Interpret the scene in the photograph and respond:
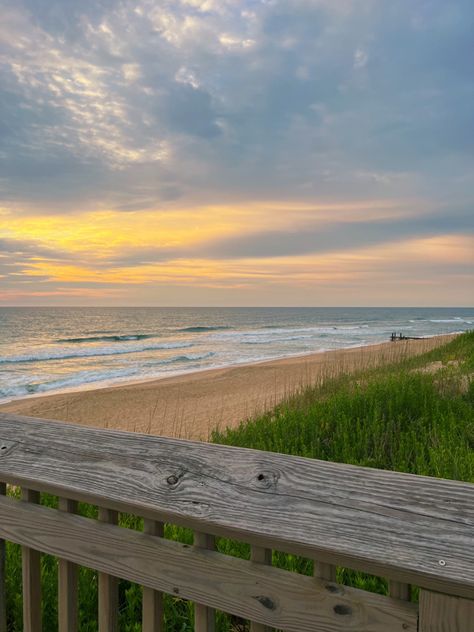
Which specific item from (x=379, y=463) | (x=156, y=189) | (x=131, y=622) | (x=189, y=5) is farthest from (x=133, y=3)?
(x=156, y=189)

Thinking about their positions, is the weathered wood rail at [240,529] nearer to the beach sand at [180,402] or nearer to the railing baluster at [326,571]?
the railing baluster at [326,571]

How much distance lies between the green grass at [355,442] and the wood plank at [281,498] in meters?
1.61

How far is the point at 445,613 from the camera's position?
1.05 m

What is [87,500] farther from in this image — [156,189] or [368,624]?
[156,189]

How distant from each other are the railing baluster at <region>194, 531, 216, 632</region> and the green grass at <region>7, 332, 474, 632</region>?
135cm

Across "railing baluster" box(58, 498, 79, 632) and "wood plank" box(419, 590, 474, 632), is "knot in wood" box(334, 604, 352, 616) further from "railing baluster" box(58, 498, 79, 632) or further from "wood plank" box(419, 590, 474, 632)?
"railing baluster" box(58, 498, 79, 632)

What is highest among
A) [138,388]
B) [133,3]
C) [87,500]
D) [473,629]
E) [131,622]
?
[133,3]

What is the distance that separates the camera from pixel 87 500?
1.48 metres

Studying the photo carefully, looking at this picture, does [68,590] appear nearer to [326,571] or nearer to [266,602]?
[266,602]

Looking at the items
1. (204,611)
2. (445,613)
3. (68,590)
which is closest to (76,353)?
(68,590)

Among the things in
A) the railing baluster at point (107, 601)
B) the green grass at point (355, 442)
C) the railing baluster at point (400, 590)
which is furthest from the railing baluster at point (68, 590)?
the green grass at point (355, 442)

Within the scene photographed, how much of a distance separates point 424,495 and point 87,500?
0.99m

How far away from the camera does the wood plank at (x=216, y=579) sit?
117 centimetres

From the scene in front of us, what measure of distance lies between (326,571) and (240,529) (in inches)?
10.1
